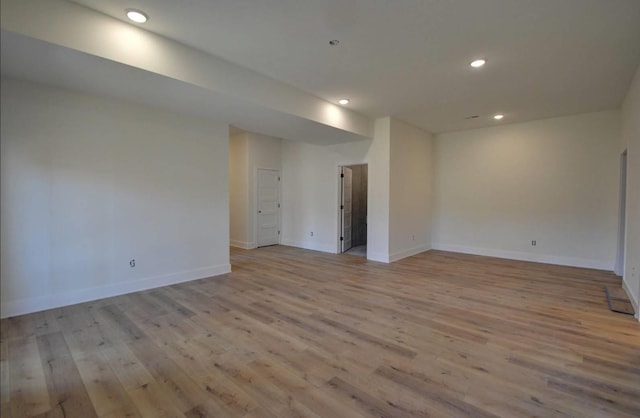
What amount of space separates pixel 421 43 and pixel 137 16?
8.40ft

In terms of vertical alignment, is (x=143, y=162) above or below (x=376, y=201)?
above

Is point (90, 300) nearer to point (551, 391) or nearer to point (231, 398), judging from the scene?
point (231, 398)

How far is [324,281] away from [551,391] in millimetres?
2918

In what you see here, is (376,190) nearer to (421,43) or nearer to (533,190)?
(533,190)

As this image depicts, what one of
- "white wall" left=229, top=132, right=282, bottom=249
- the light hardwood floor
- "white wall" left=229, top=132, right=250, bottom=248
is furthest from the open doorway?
the light hardwood floor

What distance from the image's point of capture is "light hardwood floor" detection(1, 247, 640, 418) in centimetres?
184

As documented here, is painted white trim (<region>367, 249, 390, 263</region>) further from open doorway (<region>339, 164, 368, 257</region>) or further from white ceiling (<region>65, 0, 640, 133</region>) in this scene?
white ceiling (<region>65, 0, 640, 133</region>)

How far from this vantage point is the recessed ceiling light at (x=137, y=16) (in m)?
2.49

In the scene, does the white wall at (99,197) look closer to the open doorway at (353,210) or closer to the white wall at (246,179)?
the white wall at (246,179)

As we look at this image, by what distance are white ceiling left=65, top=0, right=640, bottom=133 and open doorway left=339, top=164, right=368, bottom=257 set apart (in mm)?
2629

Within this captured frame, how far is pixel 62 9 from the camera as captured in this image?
2.35 m

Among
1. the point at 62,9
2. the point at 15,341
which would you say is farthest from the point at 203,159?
the point at 15,341

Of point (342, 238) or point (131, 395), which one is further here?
point (342, 238)

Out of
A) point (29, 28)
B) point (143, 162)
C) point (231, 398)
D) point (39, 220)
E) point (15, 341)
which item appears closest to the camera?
point (231, 398)
